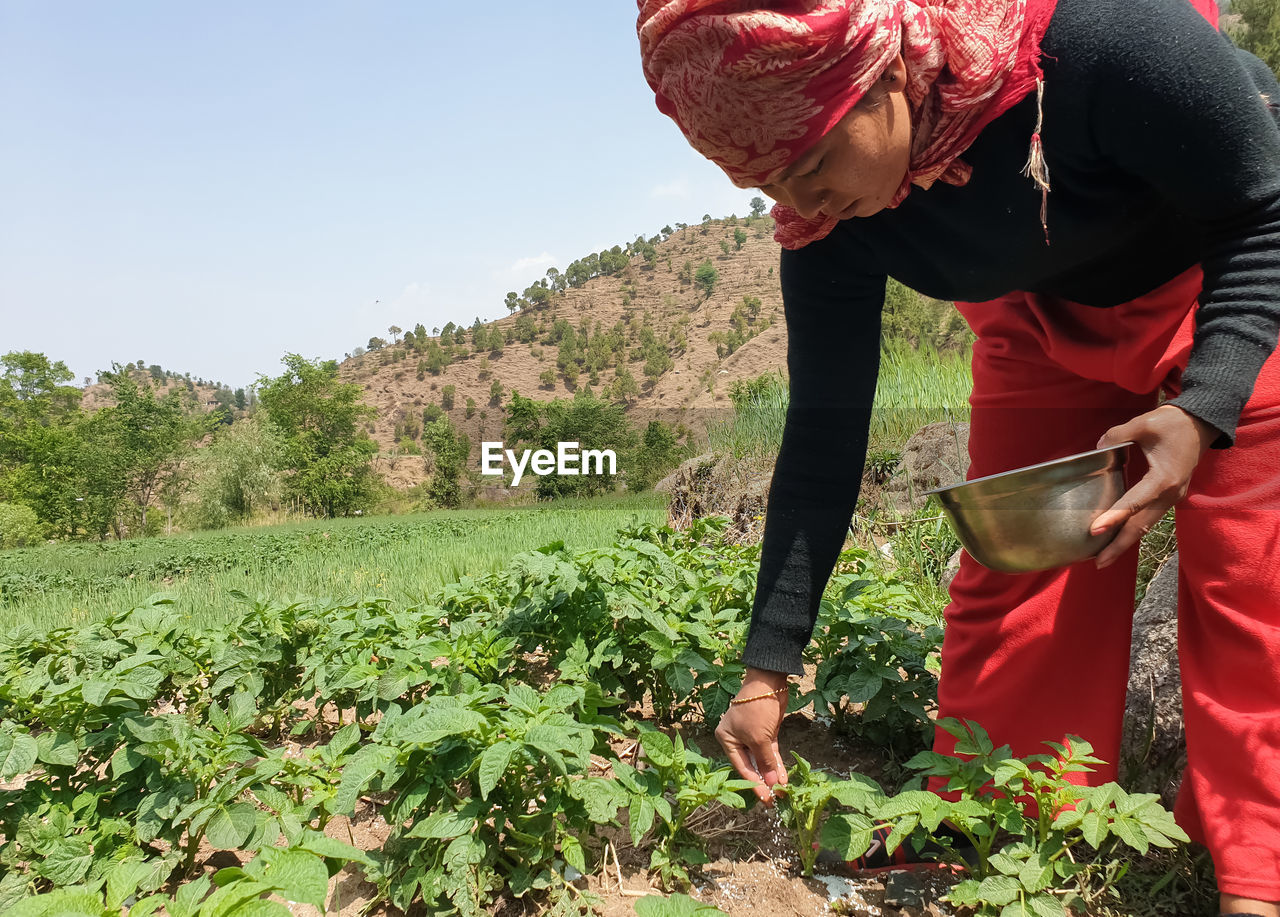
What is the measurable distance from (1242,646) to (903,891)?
0.71 m

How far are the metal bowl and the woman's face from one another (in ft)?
1.52

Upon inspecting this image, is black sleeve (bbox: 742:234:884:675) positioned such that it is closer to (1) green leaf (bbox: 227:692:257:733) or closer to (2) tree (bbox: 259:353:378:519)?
(1) green leaf (bbox: 227:692:257:733)

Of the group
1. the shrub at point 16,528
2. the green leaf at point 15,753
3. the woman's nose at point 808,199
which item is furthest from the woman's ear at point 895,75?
the shrub at point 16,528

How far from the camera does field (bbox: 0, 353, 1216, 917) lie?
3.96 ft

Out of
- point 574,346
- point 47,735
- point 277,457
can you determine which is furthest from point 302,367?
point 47,735

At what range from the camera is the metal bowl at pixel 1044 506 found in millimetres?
998

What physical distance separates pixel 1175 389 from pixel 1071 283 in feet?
0.79

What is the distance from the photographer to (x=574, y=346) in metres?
77.1

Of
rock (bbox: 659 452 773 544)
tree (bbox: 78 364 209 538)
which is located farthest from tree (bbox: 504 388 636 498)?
rock (bbox: 659 452 773 544)

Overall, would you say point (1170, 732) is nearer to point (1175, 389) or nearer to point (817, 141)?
point (1175, 389)

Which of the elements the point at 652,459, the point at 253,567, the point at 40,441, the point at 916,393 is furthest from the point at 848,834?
the point at 40,441

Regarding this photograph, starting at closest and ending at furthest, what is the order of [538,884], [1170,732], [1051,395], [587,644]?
1. [538,884]
2. [1051,395]
3. [1170,732]
4. [587,644]

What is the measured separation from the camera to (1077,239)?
1167mm

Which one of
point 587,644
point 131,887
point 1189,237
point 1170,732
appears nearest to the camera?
point 131,887
